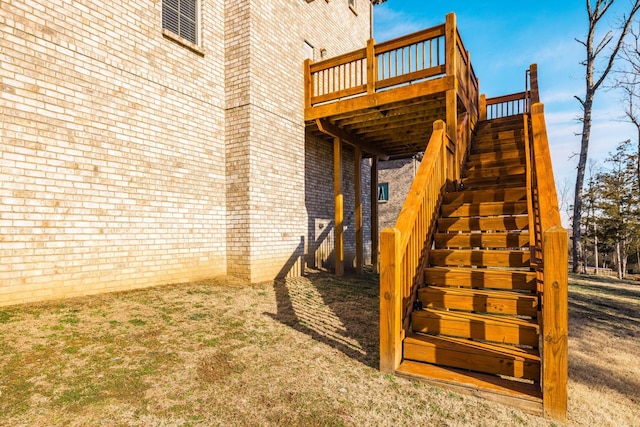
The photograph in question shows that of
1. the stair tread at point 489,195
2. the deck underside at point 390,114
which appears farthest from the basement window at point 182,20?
the stair tread at point 489,195

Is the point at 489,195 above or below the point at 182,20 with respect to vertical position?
below

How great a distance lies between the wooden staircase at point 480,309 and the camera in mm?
2820

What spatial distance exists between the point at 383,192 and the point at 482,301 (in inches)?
631

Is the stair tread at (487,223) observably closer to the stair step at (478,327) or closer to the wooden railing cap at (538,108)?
the stair step at (478,327)

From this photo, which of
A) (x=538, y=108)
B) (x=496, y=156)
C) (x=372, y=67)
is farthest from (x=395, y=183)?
(x=538, y=108)

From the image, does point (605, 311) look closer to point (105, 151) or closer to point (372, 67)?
point (372, 67)

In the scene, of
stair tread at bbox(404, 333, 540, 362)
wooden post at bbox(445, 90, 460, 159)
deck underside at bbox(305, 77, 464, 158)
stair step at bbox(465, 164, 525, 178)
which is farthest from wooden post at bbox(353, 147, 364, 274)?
stair tread at bbox(404, 333, 540, 362)

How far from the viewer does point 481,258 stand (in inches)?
158

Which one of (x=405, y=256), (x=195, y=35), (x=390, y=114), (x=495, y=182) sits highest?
(x=195, y=35)

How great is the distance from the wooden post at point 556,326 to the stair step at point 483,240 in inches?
70.9

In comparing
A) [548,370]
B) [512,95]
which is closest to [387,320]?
[548,370]

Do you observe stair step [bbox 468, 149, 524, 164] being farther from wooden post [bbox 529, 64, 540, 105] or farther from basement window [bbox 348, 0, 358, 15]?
basement window [bbox 348, 0, 358, 15]

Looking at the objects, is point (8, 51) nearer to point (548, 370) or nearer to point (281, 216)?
point (281, 216)

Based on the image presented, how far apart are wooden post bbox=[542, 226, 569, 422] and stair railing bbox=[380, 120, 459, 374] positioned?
112 centimetres
